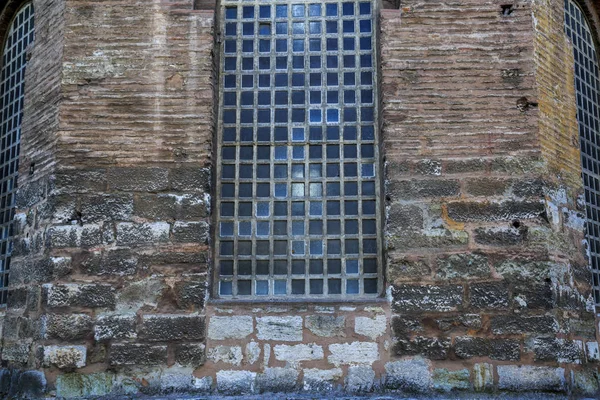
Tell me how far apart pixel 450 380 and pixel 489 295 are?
745mm

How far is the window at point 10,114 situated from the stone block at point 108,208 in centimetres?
158

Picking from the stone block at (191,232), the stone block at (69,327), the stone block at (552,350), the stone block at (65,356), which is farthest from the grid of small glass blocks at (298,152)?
the stone block at (552,350)

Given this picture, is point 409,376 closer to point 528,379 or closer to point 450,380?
point 450,380

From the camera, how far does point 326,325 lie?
600 cm

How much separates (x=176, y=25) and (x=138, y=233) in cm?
188

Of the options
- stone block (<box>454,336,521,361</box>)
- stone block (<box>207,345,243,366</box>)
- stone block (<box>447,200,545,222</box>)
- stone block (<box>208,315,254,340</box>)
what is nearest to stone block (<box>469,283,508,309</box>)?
stone block (<box>454,336,521,361</box>)

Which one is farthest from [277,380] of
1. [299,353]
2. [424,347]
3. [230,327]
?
[424,347]

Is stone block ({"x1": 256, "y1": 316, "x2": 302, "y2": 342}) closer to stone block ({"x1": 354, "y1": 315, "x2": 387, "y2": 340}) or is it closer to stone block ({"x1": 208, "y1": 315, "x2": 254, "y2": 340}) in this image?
stone block ({"x1": 208, "y1": 315, "x2": 254, "y2": 340})

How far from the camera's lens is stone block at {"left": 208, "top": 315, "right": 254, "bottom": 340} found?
19.7 ft

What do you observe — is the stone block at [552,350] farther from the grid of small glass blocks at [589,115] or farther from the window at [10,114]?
the window at [10,114]

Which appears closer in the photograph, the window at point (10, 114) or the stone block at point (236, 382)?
the stone block at point (236, 382)

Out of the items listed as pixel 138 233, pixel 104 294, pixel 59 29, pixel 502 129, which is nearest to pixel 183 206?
pixel 138 233

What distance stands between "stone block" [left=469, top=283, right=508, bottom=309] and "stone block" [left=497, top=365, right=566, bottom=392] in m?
0.48

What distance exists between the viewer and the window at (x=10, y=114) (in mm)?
7508
